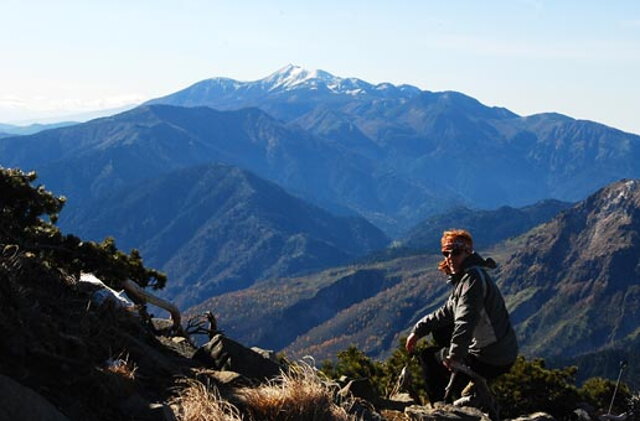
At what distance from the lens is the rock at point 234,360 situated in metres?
11.6

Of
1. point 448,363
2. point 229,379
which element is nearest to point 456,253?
point 448,363

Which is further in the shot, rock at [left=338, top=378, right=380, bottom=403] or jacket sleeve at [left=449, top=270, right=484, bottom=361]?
rock at [left=338, top=378, right=380, bottom=403]

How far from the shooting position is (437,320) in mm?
12016

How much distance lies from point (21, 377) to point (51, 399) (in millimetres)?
340

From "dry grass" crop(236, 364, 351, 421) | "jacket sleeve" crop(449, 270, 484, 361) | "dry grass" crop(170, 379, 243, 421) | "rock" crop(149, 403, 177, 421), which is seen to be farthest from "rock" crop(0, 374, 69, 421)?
"jacket sleeve" crop(449, 270, 484, 361)

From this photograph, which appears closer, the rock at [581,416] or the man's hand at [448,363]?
the man's hand at [448,363]

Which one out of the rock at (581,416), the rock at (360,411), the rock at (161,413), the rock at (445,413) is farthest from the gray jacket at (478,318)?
the rock at (581,416)

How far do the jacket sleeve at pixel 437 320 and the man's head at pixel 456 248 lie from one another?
2.18ft

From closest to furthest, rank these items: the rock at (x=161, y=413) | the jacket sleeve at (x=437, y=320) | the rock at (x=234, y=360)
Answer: the rock at (x=161, y=413)
the rock at (x=234, y=360)
the jacket sleeve at (x=437, y=320)

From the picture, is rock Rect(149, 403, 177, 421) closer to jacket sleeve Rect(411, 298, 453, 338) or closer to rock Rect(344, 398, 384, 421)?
rock Rect(344, 398, 384, 421)

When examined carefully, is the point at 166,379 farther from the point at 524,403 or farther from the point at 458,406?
the point at 524,403

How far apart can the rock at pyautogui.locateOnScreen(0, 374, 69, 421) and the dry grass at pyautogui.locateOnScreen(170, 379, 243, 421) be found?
156 cm

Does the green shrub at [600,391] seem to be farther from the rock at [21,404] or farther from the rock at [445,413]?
the rock at [21,404]

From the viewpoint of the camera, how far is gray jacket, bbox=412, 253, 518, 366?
10.8 m
